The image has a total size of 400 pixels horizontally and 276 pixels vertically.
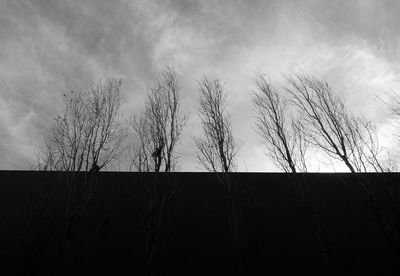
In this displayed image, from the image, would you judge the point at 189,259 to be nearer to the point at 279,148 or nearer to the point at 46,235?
the point at 46,235

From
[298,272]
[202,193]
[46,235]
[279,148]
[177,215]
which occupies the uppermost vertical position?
[279,148]

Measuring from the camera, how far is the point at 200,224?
25.5 feet

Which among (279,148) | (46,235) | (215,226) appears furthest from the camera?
(279,148)

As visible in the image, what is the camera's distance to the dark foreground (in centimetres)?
661

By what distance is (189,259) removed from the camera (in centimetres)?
713

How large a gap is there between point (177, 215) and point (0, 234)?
16.9 feet

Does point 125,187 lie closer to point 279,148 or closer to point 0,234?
point 0,234

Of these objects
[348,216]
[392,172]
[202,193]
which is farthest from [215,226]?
[392,172]

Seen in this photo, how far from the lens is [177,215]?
7.91 meters

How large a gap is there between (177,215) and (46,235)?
11.9 ft

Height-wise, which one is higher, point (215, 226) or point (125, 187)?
point (125, 187)

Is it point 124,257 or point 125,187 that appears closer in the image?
point 124,257

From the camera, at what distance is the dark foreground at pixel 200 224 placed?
661cm

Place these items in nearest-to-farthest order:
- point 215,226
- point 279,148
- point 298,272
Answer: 1. point 298,272
2. point 215,226
3. point 279,148
